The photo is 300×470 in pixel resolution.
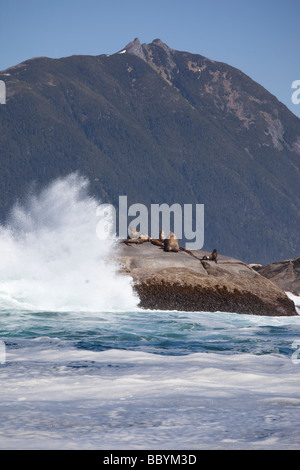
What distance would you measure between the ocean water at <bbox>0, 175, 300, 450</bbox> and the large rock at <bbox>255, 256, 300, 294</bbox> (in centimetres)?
2064

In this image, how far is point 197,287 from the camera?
76.8 ft

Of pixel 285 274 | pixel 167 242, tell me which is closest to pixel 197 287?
pixel 167 242

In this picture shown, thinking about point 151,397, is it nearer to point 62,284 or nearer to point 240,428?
point 240,428

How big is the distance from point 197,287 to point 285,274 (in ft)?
78.6

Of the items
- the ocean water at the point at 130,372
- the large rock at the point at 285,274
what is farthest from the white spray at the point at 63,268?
the large rock at the point at 285,274

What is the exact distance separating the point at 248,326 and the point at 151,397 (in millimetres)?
11133

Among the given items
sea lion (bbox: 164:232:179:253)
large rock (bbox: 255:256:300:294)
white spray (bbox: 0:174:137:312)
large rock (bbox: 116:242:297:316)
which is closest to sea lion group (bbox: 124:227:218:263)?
sea lion (bbox: 164:232:179:253)

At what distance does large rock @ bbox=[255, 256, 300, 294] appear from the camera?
1729 inches

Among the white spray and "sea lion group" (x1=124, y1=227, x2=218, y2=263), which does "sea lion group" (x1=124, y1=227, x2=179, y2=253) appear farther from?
the white spray

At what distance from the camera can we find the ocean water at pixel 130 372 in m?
6.38

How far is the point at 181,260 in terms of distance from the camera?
2509 cm

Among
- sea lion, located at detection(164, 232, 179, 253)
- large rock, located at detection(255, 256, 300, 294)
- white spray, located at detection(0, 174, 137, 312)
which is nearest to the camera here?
white spray, located at detection(0, 174, 137, 312)

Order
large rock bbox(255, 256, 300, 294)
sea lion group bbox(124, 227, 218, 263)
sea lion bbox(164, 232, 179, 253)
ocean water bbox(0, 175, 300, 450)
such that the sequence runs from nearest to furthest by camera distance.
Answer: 1. ocean water bbox(0, 175, 300, 450)
2. sea lion group bbox(124, 227, 218, 263)
3. sea lion bbox(164, 232, 179, 253)
4. large rock bbox(255, 256, 300, 294)

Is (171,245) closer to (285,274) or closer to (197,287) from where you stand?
(197,287)
